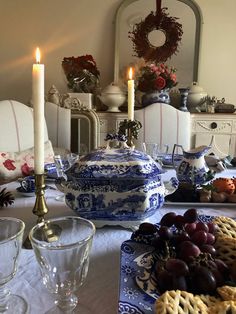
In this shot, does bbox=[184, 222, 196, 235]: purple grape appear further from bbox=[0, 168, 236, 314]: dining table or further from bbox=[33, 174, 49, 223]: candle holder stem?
bbox=[33, 174, 49, 223]: candle holder stem

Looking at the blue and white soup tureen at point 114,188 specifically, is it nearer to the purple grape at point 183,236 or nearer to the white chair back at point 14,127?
the purple grape at point 183,236

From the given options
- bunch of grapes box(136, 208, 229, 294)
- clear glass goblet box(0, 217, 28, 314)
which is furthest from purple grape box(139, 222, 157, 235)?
clear glass goblet box(0, 217, 28, 314)

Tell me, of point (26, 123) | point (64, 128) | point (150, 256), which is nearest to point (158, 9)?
point (64, 128)

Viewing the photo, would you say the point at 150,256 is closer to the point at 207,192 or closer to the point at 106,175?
the point at 106,175

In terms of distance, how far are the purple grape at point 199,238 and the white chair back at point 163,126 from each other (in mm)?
1484

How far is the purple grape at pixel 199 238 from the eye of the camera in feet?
1.54

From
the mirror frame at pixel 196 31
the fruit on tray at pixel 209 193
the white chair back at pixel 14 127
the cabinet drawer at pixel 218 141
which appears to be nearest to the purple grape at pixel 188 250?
the fruit on tray at pixel 209 193

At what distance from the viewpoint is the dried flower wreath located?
234cm

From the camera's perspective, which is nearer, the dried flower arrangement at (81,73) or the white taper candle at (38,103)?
the white taper candle at (38,103)

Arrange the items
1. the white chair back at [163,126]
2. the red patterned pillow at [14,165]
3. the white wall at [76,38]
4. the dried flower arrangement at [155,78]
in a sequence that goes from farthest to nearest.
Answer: the white wall at [76,38] → the dried flower arrangement at [155,78] → the white chair back at [163,126] → the red patterned pillow at [14,165]

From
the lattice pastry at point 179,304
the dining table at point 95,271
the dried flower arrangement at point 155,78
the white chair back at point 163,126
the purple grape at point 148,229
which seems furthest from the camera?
the dried flower arrangement at point 155,78

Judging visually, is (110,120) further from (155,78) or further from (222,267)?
(222,267)

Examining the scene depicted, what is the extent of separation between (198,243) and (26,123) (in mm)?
1503

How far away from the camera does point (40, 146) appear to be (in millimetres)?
584
